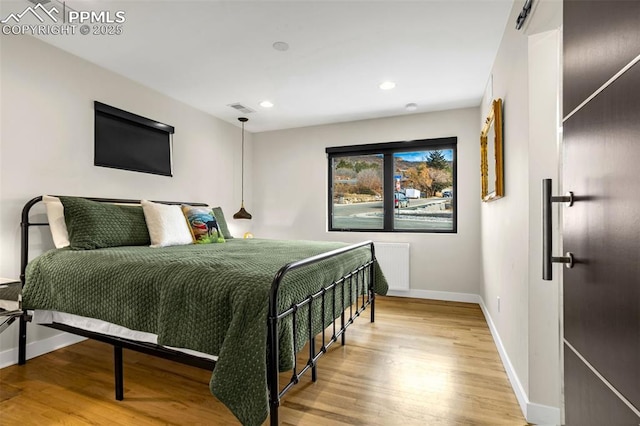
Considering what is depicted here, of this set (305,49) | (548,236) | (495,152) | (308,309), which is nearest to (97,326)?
(308,309)

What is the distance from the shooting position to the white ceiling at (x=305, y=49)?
2.14 meters

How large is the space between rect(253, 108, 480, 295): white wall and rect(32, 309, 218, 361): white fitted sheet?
121 inches

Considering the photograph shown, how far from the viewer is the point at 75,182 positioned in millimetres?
2766

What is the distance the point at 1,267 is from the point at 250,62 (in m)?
2.38

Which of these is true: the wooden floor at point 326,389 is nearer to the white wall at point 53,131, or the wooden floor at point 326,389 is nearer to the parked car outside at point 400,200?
the white wall at point 53,131

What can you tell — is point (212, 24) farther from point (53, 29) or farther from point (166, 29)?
point (53, 29)

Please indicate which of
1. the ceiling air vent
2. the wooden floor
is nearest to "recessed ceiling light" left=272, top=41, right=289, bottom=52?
the ceiling air vent

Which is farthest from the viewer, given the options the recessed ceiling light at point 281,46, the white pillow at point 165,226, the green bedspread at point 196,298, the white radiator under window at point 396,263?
the white radiator under window at point 396,263

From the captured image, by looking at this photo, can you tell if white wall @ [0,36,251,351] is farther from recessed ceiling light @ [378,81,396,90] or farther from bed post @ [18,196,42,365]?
recessed ceiling light @ [378,81,396,90]

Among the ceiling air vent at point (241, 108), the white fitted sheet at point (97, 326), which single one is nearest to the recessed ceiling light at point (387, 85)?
the ceiling air vent at point (241, 108)

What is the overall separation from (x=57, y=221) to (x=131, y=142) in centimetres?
113

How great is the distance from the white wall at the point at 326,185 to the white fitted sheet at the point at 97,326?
10.1 feet

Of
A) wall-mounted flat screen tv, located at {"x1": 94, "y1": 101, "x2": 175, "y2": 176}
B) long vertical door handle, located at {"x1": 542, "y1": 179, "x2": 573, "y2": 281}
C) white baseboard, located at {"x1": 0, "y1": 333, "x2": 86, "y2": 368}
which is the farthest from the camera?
wall-mounted flat screen tv, located at {"x1": 94, "y1": 101, "x2": 175, "y2": 176}

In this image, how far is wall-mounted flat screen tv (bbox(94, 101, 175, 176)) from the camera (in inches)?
117
